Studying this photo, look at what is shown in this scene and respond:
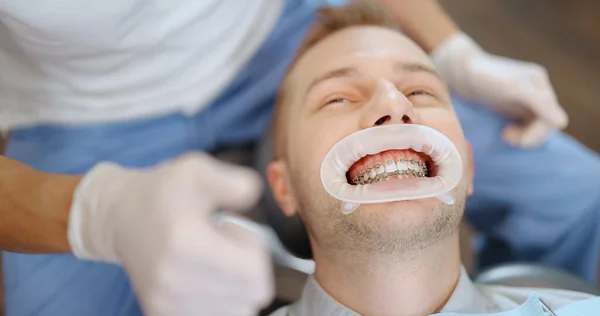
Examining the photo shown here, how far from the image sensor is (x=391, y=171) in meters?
0.83

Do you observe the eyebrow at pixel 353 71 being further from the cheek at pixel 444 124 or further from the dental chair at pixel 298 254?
the dental chair at pixel 298 254

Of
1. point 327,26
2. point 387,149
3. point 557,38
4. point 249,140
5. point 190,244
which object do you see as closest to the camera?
point 190,244

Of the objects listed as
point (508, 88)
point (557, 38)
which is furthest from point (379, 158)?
point (557, 38)

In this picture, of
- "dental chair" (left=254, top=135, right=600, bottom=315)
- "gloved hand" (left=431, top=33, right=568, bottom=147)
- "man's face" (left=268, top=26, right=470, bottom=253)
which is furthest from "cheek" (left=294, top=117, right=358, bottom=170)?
"gloved hand" (left=431, top=33, right=568, bottom=147)

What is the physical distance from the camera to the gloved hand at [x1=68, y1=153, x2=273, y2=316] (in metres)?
0.59

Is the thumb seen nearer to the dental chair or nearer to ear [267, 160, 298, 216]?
the dental chair

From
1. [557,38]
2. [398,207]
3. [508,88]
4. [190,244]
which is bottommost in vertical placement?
[557,38]

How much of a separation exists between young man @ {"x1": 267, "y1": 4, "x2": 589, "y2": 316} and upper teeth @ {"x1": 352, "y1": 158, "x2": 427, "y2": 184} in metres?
0.02

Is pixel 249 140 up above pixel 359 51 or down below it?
below

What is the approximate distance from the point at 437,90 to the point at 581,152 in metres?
0.50

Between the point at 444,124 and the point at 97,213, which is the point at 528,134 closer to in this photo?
the point at 444,124

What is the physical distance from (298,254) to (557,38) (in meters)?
1.38

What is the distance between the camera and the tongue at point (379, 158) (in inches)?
33.2

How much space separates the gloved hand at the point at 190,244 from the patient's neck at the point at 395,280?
259 mm
